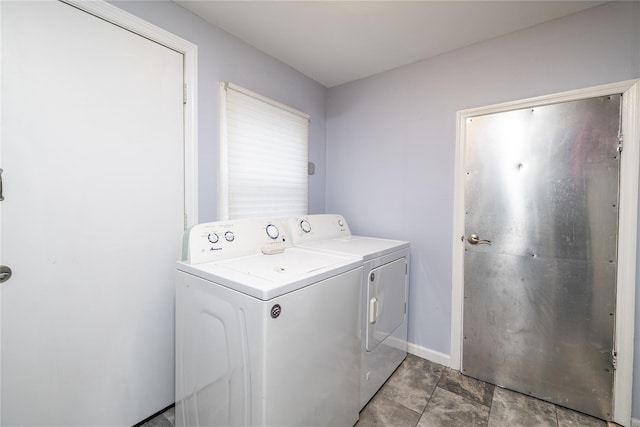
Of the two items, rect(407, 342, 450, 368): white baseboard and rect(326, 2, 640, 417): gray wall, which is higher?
rect(326, 2, 640, 417): gray wall

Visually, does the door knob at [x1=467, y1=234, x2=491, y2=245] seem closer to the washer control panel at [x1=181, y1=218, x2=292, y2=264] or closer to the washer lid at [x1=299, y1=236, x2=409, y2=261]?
the washer lid at [x1=299, y1=236, x2=409, y2=261]

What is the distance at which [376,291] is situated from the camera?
169 centimetres

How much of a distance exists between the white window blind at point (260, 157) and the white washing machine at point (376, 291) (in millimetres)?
323

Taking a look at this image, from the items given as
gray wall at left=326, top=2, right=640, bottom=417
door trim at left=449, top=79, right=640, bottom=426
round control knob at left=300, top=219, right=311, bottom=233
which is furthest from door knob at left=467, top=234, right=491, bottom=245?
round control knob at left=300, top=219, right=311, bottom=233

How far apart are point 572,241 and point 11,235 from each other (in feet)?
9.33

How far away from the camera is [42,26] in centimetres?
113

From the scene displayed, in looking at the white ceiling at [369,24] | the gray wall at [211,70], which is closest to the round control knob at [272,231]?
the gray wall at [211,70]

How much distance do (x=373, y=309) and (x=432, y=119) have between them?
1.51 metres

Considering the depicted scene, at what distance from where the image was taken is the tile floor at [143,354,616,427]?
153 cm

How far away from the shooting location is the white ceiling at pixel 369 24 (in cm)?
153

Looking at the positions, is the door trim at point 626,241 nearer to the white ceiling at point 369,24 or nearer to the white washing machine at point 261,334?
the white ceiling at point 369,24

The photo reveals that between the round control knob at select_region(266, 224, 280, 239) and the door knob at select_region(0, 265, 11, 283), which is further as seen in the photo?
the round control knob at select_region(266, 224, 280, 239)

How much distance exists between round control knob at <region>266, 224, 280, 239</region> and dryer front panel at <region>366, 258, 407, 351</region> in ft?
2.09

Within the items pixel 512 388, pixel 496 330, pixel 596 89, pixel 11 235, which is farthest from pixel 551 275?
pixel 11 235
